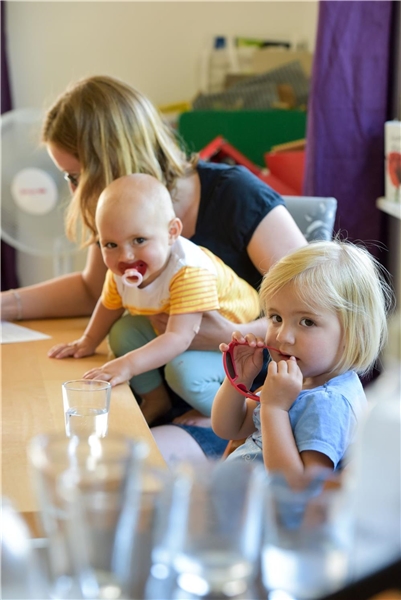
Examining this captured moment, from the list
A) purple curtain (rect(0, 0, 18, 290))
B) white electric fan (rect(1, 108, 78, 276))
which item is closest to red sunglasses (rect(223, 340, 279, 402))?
white electric fan (rect(1, 108, 78, 276))

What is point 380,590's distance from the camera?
50 centimetres

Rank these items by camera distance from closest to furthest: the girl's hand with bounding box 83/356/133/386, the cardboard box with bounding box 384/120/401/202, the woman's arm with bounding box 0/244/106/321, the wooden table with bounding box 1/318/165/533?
the wooden table with bounding box 1/318/165/533, the girl's hand with bounding box 83/356/133/386, the woman's arm with bounding box 0/244/106/321, the cardboard box with bounding box 384/120/401/202

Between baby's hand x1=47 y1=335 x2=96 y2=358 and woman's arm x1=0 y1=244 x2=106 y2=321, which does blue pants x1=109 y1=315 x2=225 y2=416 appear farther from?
woman's arm x1=0 y1=244 x2=106 y2=321

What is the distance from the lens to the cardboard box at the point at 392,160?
7.82 ft

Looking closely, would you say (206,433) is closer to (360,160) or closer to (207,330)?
(207,330)

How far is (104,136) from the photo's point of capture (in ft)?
5.53

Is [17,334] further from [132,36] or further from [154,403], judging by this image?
[132,36]

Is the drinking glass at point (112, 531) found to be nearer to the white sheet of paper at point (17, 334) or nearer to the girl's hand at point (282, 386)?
the girl's hand at point (282, 386)

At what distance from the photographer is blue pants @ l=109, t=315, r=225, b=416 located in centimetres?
156

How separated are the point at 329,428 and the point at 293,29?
319cm

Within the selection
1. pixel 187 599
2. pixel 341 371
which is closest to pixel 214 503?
pixel 187 599

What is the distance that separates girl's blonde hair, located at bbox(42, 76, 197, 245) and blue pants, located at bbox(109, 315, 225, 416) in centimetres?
26

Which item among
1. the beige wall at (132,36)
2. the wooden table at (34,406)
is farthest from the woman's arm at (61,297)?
the beige wall at (132,36)

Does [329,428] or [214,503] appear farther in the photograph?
[329,428]
